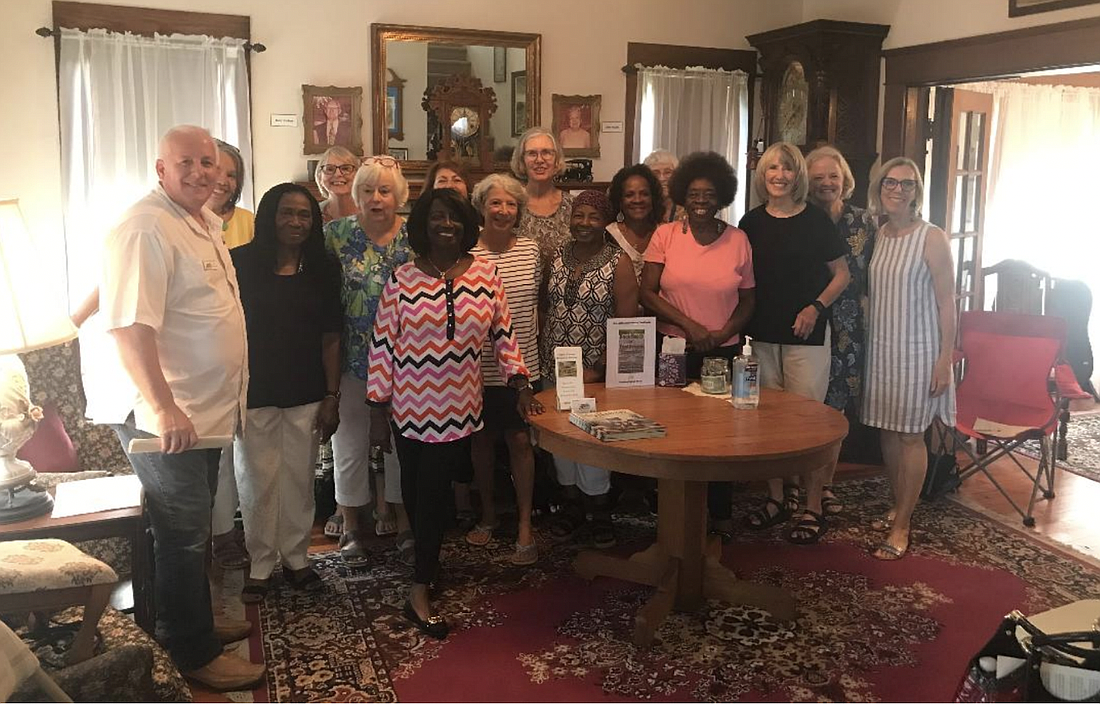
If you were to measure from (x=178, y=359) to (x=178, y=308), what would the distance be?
0.44 ft

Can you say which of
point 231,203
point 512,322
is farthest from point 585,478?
point 231,203

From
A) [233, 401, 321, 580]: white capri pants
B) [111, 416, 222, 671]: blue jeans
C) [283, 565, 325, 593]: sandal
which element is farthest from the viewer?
[283, 565, 325, 593]: sandal

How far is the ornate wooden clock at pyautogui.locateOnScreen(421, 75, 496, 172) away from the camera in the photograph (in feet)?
16.6

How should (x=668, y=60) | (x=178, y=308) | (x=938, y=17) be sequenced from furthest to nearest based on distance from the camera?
(x=668, y=60) → (x=938, y=17) → (x=178, y=308)

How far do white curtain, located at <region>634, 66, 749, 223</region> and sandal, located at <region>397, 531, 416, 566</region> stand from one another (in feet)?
9.45

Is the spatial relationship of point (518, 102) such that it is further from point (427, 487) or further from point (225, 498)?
→ point (427, 487)

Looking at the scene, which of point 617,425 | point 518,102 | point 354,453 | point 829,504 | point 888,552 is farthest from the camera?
point 518,102

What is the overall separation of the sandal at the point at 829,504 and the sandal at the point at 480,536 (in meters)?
1.45

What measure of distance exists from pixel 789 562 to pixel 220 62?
3526mm

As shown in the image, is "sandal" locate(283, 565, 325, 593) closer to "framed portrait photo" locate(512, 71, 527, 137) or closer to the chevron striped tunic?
the chevron striped tunic

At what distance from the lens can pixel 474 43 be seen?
5.14m

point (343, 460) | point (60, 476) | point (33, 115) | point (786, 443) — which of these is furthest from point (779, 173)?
point (33, 115)

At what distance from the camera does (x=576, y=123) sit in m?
5.44

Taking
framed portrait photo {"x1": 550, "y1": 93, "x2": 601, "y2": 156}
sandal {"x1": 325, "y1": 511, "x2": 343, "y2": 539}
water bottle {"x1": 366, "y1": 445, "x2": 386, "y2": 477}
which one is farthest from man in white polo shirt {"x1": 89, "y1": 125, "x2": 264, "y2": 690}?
framed portrait photo {"x1": 550, "y1": 93, "x2": 601, "y2": 156}
